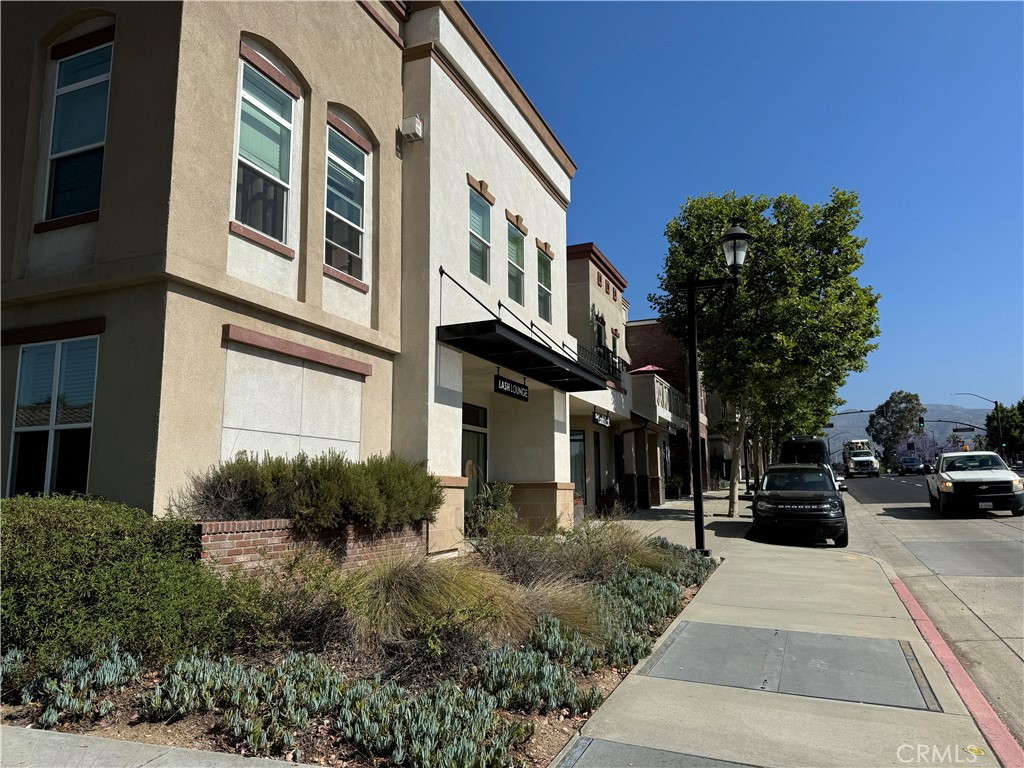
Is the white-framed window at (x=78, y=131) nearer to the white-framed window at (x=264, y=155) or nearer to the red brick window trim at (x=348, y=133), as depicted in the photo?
the white-framed window at (x=264, y=155)

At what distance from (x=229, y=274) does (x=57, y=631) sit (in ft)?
15.3

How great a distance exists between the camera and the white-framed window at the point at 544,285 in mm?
17047

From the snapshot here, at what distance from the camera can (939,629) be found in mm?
7930

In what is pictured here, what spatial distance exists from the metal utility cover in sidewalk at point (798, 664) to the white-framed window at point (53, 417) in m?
6.47

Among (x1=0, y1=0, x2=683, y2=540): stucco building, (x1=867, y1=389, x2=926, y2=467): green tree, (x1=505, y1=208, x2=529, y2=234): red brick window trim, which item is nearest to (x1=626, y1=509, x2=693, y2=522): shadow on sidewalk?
(x1=0, y1=0, x2=683, y2=540): stucco building

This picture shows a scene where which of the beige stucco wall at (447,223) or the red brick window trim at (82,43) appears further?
the beige stucco wall at (447,223)

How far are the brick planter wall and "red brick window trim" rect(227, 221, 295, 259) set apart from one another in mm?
3569

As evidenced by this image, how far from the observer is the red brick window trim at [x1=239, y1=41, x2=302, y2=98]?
879 cm

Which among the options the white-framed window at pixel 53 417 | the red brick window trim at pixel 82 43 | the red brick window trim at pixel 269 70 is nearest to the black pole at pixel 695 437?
the red brick window trim at pixel 269 70

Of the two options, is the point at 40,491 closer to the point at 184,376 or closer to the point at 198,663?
the point at 184,376

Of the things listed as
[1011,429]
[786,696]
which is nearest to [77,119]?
[786,696]

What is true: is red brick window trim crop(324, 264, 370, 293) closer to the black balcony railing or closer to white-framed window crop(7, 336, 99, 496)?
white-framed window crop(7, 336, 99, 496)

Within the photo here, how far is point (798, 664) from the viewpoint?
614 centimetres

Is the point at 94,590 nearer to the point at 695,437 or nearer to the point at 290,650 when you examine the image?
the point at 290,650
